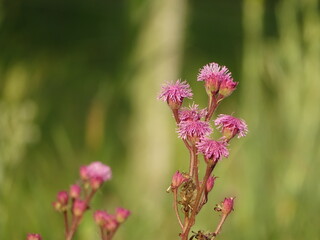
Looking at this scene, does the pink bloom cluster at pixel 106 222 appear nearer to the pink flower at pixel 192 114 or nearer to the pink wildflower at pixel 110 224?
the pink wildflower at pixel 110 224

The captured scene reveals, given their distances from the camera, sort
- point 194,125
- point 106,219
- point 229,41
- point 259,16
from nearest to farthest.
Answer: point 194,125, point 106,219, point 259,16, point 229,41

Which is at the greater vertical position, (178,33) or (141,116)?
(178,33)

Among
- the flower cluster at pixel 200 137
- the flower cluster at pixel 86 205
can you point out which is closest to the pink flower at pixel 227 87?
the flower cluster at pixel 200 137

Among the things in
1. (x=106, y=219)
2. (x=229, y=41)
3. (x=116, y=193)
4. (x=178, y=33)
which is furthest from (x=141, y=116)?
(x=229, y=41)

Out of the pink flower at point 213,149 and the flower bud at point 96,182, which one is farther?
the flower bud at point 96,182

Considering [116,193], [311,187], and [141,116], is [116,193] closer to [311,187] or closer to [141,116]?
[311,187]

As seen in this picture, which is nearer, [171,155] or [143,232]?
[143,232]
